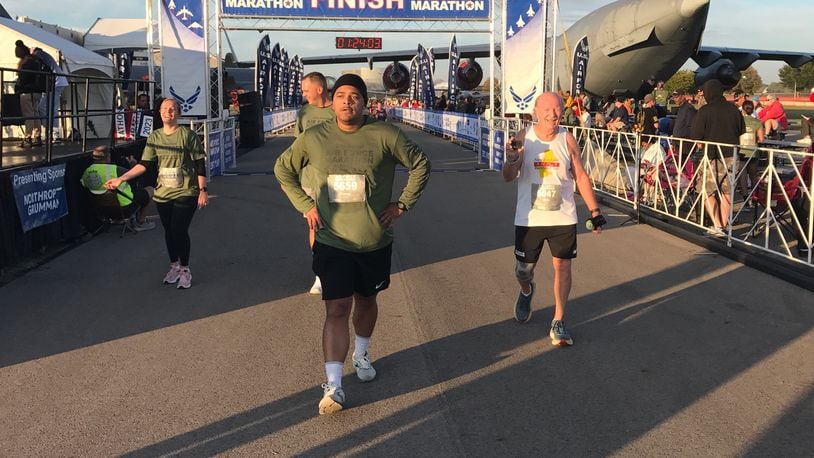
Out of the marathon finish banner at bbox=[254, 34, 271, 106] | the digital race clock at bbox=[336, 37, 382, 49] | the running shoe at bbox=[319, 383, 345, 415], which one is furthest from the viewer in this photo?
the digital race clock at bbox=[336, 37, 382, 49]

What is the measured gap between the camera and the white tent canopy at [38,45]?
647 inches

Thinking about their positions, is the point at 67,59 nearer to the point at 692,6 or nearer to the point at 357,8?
→ the point at 357,8

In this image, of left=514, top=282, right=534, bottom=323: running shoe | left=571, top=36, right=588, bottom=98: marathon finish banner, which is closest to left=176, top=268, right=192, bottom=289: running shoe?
left=514, top=282, right=534, bottom=323: running shoe

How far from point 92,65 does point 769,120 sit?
55.8ft

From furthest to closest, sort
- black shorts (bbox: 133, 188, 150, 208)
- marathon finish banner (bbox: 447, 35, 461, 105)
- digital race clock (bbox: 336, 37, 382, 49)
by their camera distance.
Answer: digital race clock (bbox: 336, 37, 382, 49), marathon finish banner (bbox: 447, 35, 461, 105), black shorts (bbox: 133, 188, 150, 208)

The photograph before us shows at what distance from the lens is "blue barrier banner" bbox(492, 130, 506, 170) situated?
58.9 feet

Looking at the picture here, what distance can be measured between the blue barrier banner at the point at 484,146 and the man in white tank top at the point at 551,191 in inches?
578

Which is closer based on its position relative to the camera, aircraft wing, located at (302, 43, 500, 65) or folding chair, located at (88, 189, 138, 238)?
folding chair, located at (88, 189, 138, 238)

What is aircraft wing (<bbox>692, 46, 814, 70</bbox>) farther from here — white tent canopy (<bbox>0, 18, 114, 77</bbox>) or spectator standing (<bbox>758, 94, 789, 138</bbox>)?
white tent canopy (<bbox>0, 18, 114, 77</bbox>)

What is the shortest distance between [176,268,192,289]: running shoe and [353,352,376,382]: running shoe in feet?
9.59

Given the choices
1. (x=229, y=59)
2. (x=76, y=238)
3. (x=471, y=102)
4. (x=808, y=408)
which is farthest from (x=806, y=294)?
(x=229, y=59)

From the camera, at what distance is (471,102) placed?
36031mm

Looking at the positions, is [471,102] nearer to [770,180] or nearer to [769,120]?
[769,120]

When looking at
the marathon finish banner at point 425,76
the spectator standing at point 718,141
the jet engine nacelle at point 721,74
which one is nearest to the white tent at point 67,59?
the spectator standing at point 718,141
